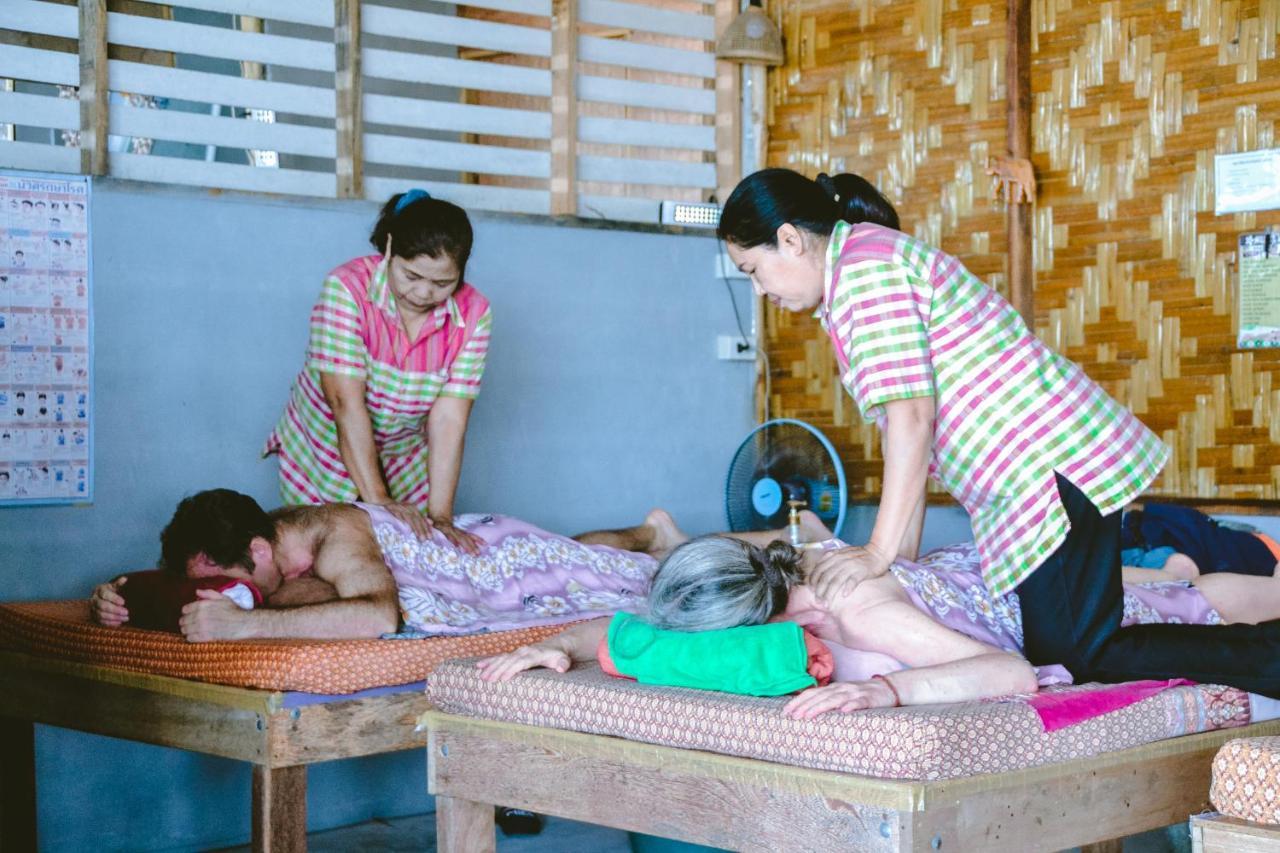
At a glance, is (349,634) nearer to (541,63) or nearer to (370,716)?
(370,716)

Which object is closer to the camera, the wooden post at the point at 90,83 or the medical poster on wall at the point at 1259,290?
the wooden post at the point at 90,83

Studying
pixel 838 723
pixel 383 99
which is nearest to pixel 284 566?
pixel 838 723

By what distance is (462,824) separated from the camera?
115 inches

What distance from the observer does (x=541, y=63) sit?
644 centimetres

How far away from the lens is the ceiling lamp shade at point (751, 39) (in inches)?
213

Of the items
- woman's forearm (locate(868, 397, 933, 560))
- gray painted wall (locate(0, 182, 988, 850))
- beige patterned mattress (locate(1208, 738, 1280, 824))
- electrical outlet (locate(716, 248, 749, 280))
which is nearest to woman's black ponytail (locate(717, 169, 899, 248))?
woman's forearm (locate(868, 397, 933, 560))

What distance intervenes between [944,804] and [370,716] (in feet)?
4.49

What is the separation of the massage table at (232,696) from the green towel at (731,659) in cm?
73

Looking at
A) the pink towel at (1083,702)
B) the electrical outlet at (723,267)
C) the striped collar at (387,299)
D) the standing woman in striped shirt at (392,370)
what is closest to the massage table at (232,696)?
the standing woman in striped shirt at (392,370)

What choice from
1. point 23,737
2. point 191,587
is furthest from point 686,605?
point 23,737

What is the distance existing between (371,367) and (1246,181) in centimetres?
252

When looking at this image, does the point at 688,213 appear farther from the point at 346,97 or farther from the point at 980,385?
the point at 980,385

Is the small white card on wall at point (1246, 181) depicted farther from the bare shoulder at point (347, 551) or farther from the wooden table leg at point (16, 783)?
the wooden table leg at point (16, 783)

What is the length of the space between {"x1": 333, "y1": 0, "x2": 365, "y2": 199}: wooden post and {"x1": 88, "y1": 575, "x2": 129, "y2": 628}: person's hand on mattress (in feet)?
5.02
